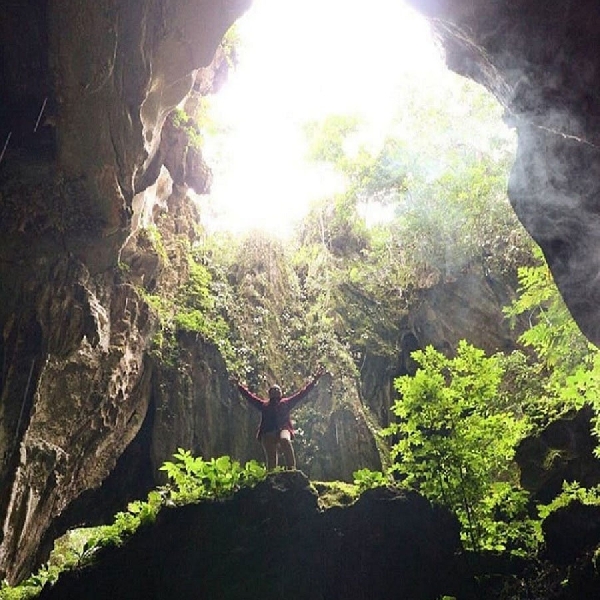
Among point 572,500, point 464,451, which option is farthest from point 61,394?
point 572,500

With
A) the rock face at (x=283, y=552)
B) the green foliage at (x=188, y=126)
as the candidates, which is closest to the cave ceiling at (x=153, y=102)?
the green foliage at (x=188, y=126)

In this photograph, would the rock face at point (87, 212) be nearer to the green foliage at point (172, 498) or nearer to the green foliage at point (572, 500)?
the green foliage at point (172, 498)

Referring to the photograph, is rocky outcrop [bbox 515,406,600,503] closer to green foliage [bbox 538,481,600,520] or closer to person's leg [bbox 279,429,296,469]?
green foliage [bbox 538,481,600,520]

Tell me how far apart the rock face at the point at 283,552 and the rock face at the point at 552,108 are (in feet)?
11.8

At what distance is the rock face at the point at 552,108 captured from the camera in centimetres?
589

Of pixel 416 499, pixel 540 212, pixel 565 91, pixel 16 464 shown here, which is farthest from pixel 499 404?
pixel 16 464

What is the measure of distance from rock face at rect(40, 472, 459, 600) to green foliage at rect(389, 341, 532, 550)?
0.33 metres

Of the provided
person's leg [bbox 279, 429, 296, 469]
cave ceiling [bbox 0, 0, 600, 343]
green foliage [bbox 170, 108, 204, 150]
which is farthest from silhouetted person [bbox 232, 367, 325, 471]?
Answer: green foliage [bbox 170, 108, 204, 150]

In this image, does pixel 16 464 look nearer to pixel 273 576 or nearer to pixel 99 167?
pixel 273 576

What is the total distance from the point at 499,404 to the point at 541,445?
1.97 m

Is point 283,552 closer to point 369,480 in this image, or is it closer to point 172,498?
point 369,480

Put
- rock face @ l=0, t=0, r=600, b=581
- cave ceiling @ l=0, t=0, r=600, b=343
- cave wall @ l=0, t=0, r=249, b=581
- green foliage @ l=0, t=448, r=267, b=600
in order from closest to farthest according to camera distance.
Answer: cave ceiling @ l=0, t=0, r=600, b=343 < rock face @ l=0, t=0, r=600, b=581 < green foliage @ l=0, t=448, r=267, b=600 < cave wall @ l=0, t=0, r=249, b=581

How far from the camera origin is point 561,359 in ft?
30.5

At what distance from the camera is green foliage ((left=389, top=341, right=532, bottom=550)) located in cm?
760
